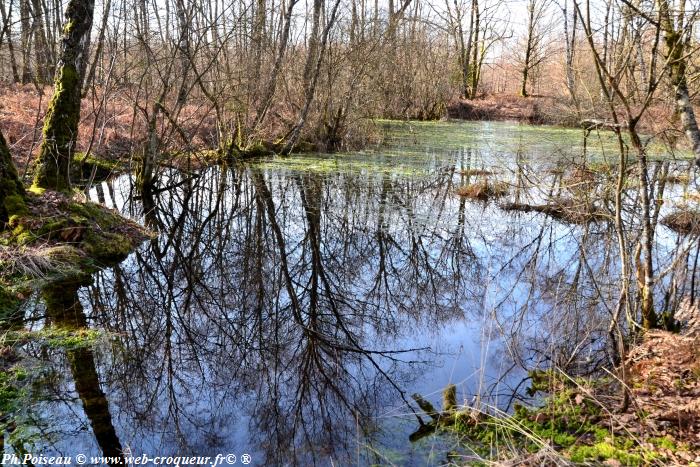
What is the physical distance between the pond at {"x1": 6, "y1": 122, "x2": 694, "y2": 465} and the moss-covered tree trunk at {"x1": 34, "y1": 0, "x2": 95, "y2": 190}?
1740mm

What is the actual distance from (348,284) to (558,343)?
2.74 m

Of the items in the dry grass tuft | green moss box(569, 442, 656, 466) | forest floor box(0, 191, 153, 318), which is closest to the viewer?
green moss box(569, 442, 656, 466)

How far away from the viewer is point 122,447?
3691 mm

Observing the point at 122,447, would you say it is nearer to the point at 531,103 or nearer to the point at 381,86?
the point at 381,86

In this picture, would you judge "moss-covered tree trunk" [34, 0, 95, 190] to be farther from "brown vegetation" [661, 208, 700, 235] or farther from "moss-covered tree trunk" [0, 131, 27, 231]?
"brown vegetation" [661, 208, 700, 235]

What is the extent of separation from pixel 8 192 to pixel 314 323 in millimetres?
4363

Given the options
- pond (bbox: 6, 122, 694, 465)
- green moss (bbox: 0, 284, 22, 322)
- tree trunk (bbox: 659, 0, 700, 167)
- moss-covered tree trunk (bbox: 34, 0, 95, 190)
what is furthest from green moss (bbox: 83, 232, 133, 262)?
tree trunk (bbox: 659, 0, 700, 167)

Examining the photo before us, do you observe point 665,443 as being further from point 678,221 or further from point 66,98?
point 66,98

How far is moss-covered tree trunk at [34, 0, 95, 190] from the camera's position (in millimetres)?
7320

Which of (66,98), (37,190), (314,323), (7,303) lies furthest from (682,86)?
(37,190)

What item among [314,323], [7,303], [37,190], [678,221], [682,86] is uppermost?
[682,86]

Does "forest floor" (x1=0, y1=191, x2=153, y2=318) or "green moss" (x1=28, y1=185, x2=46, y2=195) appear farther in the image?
"green moss" (x1=28, y1=185, x2=46, y2=195)

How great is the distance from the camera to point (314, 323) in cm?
580

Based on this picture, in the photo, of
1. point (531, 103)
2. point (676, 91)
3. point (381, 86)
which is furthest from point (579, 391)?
point (531, 103)
